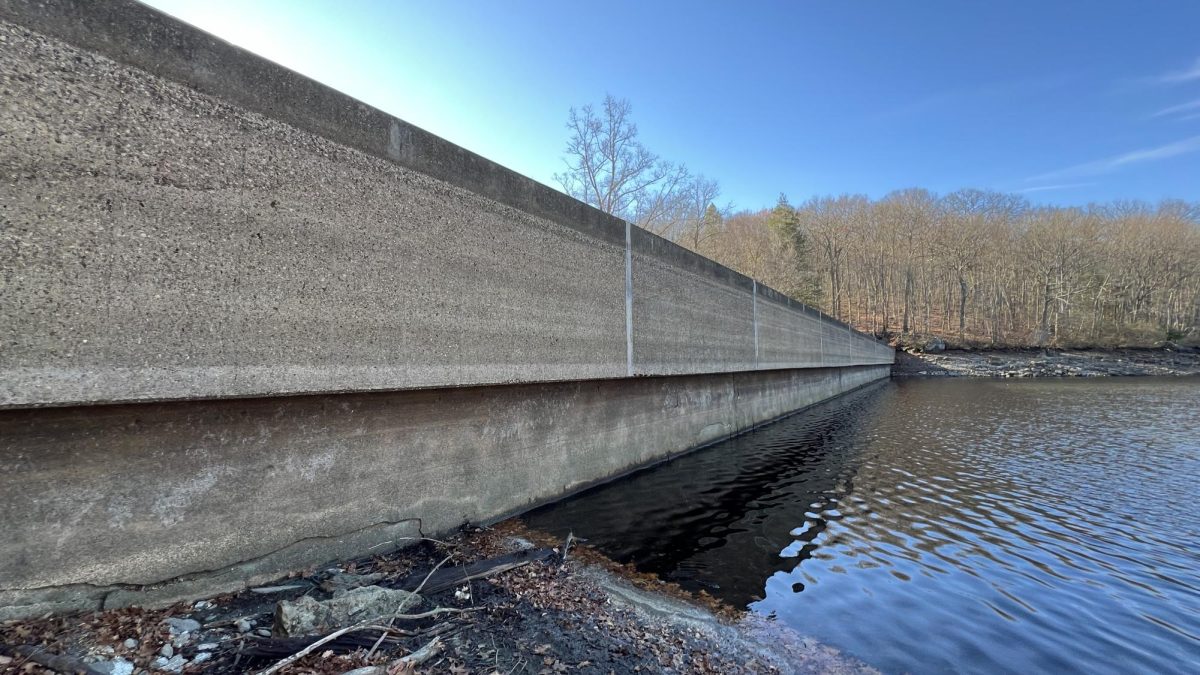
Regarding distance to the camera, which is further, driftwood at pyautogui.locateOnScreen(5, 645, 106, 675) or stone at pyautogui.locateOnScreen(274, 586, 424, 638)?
stone at pyautogui.locateOnScreen(274, 586, 424, 638)

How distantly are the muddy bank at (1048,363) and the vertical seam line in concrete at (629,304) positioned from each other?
50.9 meters

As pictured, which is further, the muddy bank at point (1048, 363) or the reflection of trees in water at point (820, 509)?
the muddy bank at point (1048, 363)

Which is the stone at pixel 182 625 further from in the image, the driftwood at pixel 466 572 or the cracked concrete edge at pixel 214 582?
the driftwood at pixel 466 572

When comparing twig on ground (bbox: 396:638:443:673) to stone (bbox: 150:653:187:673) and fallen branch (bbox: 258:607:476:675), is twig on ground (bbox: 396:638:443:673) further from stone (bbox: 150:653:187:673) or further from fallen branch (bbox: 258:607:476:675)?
stone (bbox: 150:653:187:673)

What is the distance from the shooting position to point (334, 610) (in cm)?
307

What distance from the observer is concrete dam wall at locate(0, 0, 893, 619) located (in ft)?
8.82

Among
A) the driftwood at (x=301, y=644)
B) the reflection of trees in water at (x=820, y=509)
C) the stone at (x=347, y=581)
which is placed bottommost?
the reflection of trees in water at (x=820, y=509)

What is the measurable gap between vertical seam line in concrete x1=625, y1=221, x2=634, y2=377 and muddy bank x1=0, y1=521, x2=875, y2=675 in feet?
11.6

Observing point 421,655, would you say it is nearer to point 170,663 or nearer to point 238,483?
point 170,663

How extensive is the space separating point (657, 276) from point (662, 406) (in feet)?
8.47

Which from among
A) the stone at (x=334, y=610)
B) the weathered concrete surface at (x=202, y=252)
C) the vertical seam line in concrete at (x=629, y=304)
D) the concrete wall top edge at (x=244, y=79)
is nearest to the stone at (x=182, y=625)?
the stone at (x=334, y=610)

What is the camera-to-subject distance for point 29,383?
257 centimetres

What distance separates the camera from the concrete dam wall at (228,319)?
2.69m

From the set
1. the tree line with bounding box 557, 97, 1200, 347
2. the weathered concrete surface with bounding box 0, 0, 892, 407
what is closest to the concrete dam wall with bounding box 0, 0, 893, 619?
the weathered concrete surface with bounding box 0, 0, 892, 407
